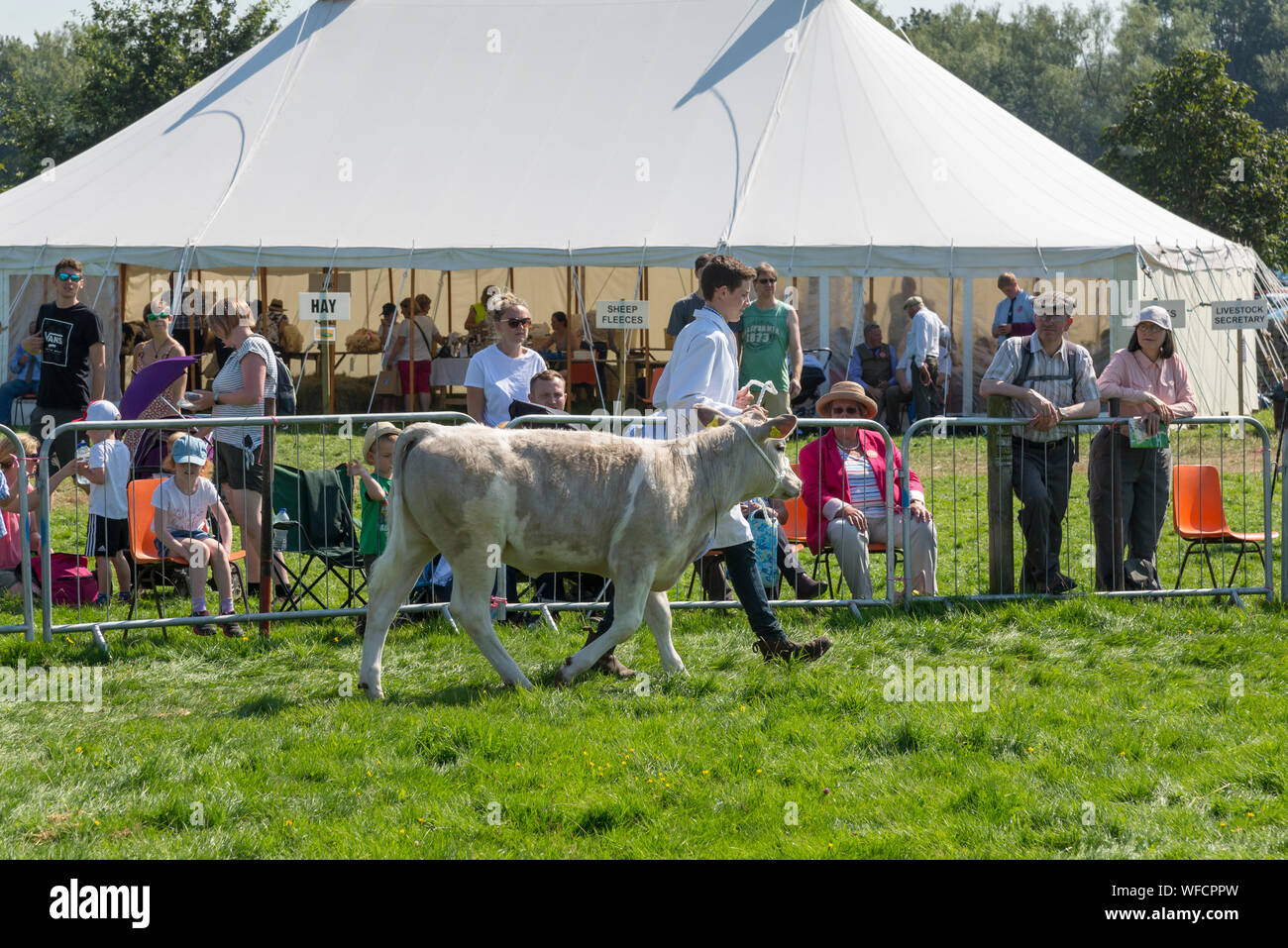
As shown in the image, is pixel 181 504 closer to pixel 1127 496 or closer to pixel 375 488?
pixel 375 488

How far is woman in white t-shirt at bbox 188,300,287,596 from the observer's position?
8.41m

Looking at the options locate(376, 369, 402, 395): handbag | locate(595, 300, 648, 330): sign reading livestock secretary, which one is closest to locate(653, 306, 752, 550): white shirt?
locate(595, 300, 648, 330): sign reading livestock secretary

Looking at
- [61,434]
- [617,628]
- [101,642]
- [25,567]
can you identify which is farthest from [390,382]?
[617,628]

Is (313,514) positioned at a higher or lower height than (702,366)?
lower

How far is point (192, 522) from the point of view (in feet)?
26.7

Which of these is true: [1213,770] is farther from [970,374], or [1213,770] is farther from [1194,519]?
[970,374]

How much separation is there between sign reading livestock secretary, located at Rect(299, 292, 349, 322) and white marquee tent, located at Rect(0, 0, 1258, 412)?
0.95m

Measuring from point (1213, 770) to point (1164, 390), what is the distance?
12.9ft

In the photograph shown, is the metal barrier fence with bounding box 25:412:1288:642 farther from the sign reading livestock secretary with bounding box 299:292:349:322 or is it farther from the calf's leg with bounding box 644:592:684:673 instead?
the sign reading livestock secretary with bounding box 299:292:349:322

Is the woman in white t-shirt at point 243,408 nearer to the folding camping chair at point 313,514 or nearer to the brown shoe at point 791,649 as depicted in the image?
the folding camping chair at point 313,514

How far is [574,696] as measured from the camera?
6.23 meters

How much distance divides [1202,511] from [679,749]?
4.50 metres

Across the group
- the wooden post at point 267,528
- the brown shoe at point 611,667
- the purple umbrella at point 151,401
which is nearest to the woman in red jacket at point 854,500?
the brown shoe at point 611,667
